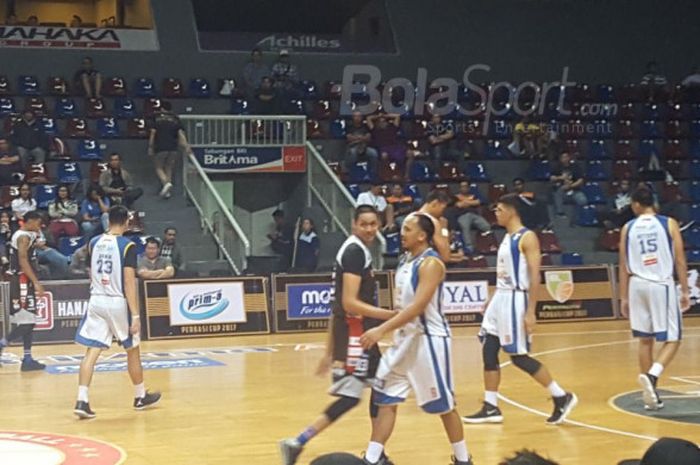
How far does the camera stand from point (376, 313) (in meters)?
8.02

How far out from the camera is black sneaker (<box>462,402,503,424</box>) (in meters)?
10.5

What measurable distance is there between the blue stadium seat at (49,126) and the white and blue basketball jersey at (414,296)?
16.3 m

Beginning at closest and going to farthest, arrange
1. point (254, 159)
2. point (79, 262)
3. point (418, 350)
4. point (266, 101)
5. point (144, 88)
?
1. point (418, 350)
2. point (79, 262)
3. point (254, 159)
4. point (266, 101)
5. point (144, 88)

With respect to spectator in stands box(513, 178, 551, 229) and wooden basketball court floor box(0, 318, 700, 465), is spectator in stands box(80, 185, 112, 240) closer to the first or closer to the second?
wooden basketball court floor box(0, 318, 700, 465)

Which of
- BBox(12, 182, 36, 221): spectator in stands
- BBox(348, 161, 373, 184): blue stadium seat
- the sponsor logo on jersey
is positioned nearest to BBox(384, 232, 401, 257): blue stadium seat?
BBox(348, 161, 373, 184): blue stadium seat

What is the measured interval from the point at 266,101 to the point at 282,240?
3.20 metres

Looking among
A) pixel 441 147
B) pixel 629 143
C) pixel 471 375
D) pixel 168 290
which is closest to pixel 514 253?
pixel 471 375

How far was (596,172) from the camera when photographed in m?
26.4

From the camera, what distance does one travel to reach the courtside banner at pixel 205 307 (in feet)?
59.7

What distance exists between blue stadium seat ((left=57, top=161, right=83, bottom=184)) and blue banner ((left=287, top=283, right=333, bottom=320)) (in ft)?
17.8

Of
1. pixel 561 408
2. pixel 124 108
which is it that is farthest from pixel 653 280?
pixel 124 108

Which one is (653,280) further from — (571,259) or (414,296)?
(571,259)

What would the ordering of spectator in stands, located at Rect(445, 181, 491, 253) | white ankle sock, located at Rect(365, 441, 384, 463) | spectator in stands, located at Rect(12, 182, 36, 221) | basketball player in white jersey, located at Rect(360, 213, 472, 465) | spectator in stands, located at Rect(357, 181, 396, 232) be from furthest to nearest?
1. spectator in stands, located at Rect(445, 181, 491, 253)
2. spectator in stands, located at Rect(357, 181, 396, 232)
3. spectator in stands, located at Rect(12, 182, 36, 221)
4. white ankle sock, located at Rect(365, 441, 384, 463)
5. basketball player in white jersey, located at Rect(360, 213, 472, 465)

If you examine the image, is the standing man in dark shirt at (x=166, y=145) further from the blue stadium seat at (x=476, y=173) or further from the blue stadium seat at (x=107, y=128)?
the blue stadium seat at (x=476, y=173)
